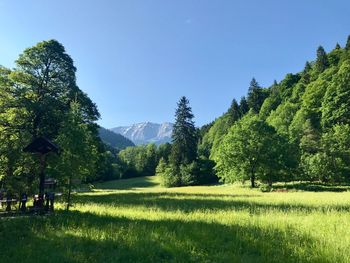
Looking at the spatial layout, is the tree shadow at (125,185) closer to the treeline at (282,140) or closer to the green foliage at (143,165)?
the treeline at (282,140)

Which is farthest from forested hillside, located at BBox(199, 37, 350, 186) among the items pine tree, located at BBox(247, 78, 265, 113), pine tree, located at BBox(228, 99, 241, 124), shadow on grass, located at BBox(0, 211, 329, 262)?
pine tree, located at BBox(247, 78, 265, 113)

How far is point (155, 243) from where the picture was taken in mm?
9594

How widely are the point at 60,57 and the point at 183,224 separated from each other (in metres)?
25.5

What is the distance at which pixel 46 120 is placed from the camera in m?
27.6

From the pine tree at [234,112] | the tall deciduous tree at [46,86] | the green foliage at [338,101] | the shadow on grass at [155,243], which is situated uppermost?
the pine tree at [234,112]

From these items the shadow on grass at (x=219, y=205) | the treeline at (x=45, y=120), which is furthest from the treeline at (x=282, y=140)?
the shadow on grass at (x=219, y=205)

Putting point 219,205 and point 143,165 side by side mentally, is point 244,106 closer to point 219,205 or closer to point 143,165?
point 143,165

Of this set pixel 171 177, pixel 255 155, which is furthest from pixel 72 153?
pixel 171 177

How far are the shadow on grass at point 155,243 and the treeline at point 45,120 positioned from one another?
6.18 meters

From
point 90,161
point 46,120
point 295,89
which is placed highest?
point 295,89

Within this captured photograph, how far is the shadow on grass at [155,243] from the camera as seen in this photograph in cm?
841

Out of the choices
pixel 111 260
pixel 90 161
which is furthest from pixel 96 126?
pixel 111 260

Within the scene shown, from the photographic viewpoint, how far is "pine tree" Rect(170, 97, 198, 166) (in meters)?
84.6

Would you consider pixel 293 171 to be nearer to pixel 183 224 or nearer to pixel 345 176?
pixel 345 176
